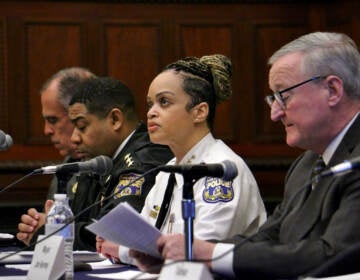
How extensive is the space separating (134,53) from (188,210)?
4334mm

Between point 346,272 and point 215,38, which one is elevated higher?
point 215,38

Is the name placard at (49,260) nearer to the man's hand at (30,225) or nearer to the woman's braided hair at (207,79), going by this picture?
the woman's braided hair at (207,79)

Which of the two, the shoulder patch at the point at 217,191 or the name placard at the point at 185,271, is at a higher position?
the shoulder patch at the point at 217,191

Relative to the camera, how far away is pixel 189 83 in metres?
3.89

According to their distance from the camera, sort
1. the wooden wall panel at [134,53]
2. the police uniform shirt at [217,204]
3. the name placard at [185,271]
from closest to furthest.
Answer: the name placard at [185,271], the police uniform shirt at [217,204], the wooden wall panel at [134,53]

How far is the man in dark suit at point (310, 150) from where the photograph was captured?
2682mm

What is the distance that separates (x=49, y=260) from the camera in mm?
2920

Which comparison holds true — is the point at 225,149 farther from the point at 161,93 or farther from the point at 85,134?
the point at 85,134

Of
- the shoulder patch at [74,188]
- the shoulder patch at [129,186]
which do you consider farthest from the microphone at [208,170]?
the shoulder patch at [74,188]

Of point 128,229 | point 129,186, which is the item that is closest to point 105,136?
point 129,186

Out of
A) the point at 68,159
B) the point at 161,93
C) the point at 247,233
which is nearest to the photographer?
the point at 247,233

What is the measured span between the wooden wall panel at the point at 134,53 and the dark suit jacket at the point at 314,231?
151 inches

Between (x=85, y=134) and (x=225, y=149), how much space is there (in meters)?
1.16

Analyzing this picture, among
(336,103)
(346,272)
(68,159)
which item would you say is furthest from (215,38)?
(346,272)
